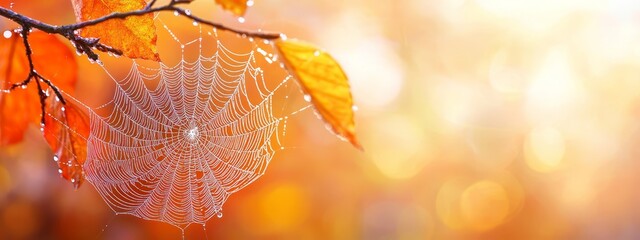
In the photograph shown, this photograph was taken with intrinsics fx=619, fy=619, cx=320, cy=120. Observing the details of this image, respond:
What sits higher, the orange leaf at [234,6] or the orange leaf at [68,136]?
the orange leaf at [234,6]

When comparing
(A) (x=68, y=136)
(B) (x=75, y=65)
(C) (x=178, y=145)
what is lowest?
(C) (x=178, y=145)

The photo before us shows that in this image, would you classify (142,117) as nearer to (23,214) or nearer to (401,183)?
(23,214)

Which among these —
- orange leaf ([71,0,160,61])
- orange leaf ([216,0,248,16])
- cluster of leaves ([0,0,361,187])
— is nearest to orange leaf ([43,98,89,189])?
cluster of leaves ([0,0,361,187])

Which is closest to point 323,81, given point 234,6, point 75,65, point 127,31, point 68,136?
point 234,6

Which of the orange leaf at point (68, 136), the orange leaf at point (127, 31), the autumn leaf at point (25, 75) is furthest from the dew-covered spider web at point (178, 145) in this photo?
the orange leaf at point (127, 31)

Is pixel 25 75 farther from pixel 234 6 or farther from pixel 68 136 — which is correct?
pixel 234 6

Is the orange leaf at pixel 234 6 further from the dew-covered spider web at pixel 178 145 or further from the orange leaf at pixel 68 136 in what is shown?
the dew-covered spider web at pixel 178 145
